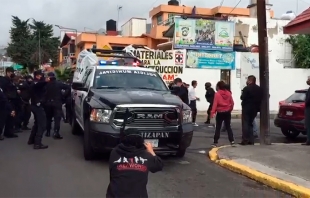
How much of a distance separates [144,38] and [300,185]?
100 feet

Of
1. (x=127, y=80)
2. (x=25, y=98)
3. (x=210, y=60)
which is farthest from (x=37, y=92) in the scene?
(x=210, y=60)

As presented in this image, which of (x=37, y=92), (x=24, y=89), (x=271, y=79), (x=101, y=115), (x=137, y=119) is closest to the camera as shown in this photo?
(x=137, y=119)

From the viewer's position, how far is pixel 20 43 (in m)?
65.9

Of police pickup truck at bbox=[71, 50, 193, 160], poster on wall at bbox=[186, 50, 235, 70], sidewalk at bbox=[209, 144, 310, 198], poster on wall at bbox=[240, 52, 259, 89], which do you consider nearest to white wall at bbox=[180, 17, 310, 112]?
poster on wall at bbox=[240, 52, 259, 89]

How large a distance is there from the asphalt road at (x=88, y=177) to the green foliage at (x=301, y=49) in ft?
54.8

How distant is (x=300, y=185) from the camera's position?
6785mm

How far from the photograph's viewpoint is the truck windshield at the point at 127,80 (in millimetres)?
9492

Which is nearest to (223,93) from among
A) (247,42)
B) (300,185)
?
(300,185)

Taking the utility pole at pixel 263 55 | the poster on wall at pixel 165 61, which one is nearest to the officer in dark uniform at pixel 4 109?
the utility pole at pixel 263 55

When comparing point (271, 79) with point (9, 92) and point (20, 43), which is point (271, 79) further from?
point (20, 43)

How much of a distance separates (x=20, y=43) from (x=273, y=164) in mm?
62559

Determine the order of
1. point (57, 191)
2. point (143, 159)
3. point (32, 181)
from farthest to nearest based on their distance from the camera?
point (32, 181) < point (57, 191) < point (143, 159)

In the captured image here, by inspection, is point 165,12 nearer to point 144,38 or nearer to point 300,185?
point 144,38

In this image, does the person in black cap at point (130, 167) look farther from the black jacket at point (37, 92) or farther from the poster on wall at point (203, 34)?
the poster on wall at point (203, 34)
